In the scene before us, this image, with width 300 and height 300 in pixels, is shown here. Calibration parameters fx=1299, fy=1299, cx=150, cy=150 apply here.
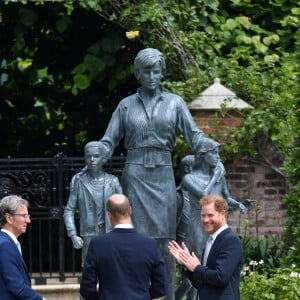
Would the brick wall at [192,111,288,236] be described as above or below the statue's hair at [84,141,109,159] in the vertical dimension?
below

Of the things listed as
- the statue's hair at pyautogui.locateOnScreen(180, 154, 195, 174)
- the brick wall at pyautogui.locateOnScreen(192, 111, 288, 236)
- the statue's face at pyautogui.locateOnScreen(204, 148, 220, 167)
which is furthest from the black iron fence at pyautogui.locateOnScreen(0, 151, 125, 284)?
the statue's face at pyautogui.locateOnScreen(204, 148, 220, 167)

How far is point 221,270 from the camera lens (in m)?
7.53

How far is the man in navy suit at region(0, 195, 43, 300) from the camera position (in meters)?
7.61

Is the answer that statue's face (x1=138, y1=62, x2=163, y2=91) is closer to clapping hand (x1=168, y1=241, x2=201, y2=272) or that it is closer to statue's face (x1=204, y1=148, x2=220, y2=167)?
statue's face (x1=204, y1=148, x2=220, y2=167)

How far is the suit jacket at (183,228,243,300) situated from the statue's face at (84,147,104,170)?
1.64 m

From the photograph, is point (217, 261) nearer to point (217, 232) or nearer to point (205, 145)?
point (217, 232)

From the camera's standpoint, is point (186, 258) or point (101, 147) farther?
point (101, 147)

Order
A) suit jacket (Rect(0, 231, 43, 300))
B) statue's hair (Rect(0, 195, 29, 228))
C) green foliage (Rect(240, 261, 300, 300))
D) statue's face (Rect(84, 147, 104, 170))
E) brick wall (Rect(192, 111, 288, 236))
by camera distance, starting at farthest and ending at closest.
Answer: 1. brick wall (Rect(192, 111, 288, 236))
2. green foliage (Rect(240, 261, 300, 300))
3. statue's face (Rect(84, 147, 104, 170))
4. statue's hair (Rect(0, 195, 29, 228))
5. suit jacket (Rect(0, 231, 43, 300))

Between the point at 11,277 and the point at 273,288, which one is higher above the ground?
the point at 11,277

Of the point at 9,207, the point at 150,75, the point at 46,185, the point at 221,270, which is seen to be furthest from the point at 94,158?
the point at 46,185

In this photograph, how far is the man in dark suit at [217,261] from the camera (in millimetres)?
7562

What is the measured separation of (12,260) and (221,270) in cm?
123

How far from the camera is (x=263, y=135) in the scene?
44.8ft

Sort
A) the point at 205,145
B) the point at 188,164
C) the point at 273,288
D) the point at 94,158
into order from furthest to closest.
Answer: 1. the point at 273,288
2. the point at 188,164
3. the point at 205,145
4. the point at 94,158
